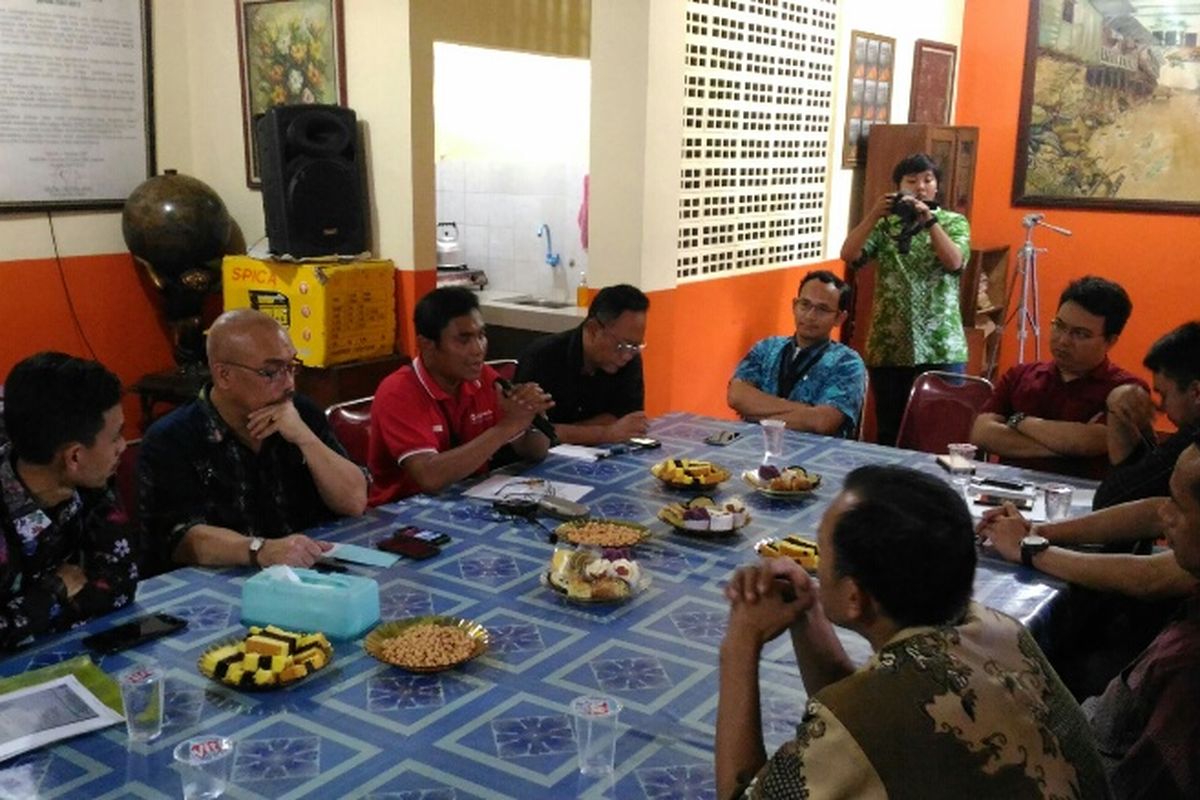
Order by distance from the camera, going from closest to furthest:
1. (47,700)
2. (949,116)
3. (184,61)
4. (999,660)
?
1. (999,660)
2. (47,700)
3. (184,61)
4. (949,116)

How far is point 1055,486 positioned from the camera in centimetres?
279

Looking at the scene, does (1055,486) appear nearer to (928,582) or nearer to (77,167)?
(928,582)

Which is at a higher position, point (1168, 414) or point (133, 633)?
point (1168, 414)

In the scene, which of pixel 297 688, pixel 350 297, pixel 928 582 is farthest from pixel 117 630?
pixel 350 297

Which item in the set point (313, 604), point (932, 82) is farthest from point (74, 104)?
point (932, 82)

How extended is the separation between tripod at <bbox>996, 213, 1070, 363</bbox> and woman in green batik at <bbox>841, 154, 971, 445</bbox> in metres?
1.57

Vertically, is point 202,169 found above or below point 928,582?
above

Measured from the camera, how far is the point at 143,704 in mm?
1528

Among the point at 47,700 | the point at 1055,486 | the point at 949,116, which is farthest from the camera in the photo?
the point at 949,116

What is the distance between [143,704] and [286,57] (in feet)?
13.0

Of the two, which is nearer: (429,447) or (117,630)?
(117,630)

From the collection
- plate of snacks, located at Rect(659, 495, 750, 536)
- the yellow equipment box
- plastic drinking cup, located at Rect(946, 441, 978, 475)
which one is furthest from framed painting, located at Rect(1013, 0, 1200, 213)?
plate of snacks, located at Rect(659, 495, 750, 536)

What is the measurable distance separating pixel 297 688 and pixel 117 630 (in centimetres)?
40

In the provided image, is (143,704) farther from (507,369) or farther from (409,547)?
(507,369)
